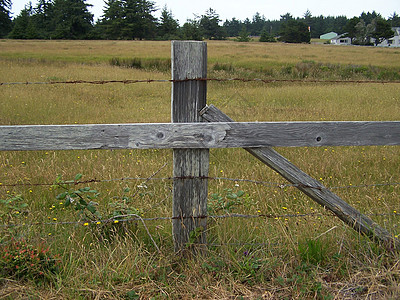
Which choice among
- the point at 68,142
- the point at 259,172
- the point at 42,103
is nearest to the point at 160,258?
the point at 68,142

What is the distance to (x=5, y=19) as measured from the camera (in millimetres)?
67562

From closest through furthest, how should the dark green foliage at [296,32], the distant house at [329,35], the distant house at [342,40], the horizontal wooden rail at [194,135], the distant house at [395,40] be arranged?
the horizontal wooden rail at [194,135] < the dark green foliage at [296,32] < the distant house at [395,40] < the distant house at [342,40] < the distant house at [329,35]

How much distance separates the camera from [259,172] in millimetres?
5184

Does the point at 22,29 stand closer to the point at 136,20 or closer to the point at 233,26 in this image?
the point at 136,20

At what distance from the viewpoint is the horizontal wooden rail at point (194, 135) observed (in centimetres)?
241

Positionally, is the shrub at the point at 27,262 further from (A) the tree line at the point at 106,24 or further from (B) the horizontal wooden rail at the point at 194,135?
(A) the tree line at the point at 106,24

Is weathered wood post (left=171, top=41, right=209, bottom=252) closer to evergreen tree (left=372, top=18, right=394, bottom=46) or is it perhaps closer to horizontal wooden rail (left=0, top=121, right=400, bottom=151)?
horizontal wooden rail (left=0, top=121, right=400, bottom=151)

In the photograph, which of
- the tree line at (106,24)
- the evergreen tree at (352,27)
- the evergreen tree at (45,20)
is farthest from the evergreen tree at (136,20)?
the evergreen tree at (352,27)

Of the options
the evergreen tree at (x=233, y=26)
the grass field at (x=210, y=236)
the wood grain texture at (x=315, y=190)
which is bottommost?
the grass field at (x=210, y=236)

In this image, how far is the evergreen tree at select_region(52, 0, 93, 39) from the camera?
228ft

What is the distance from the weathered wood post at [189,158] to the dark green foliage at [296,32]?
88410 mm

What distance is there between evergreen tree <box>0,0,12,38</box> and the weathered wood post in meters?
75.7

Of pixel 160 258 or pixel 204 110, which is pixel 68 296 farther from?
pixel 204 110

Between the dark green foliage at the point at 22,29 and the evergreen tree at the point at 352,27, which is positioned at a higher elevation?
the evergreen tree at the point at 352,27
